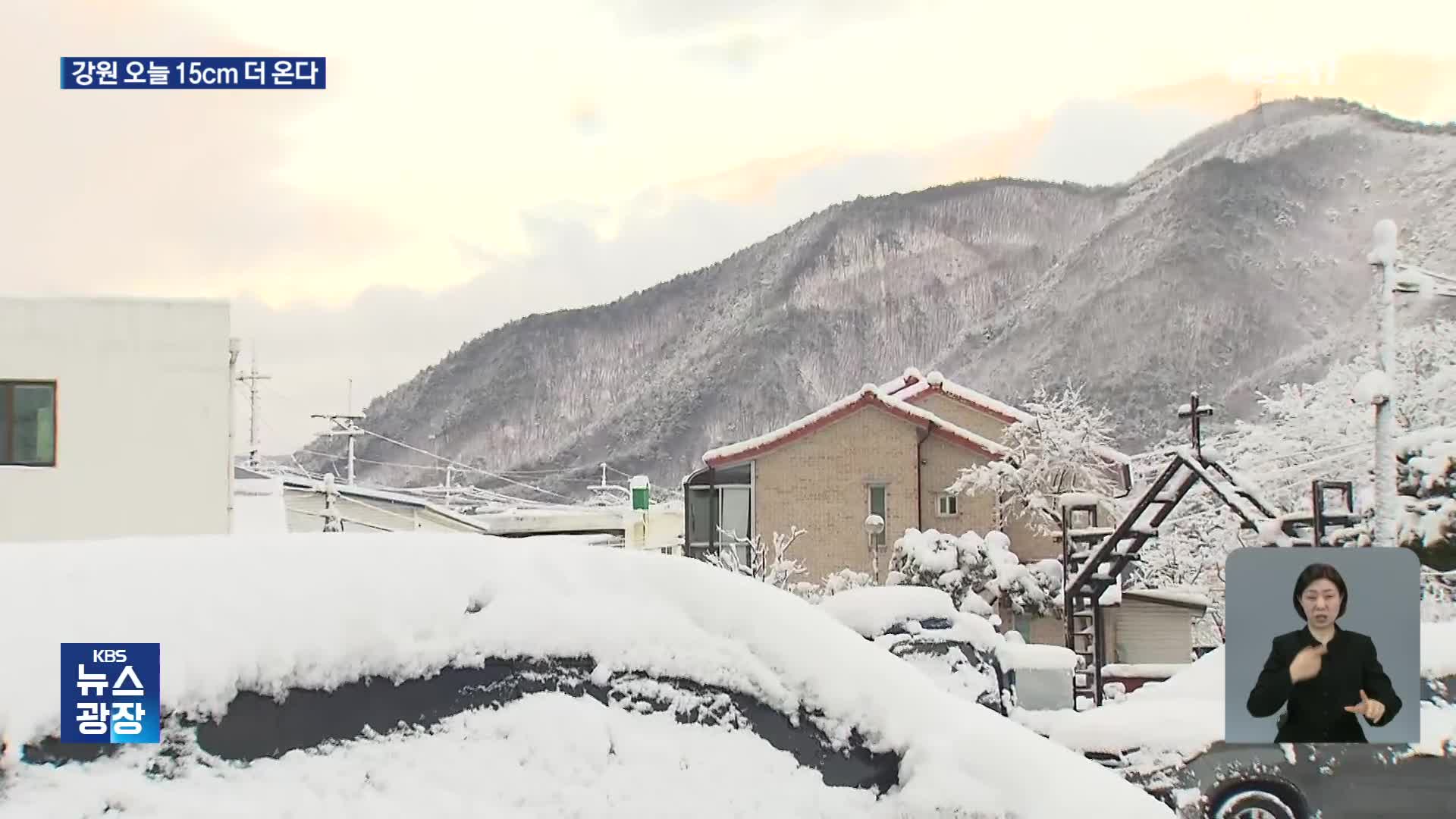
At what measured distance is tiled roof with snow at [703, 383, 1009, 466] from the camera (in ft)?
36.0

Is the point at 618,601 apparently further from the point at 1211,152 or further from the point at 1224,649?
the point at 1211,152

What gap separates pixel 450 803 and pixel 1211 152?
12.1 meters

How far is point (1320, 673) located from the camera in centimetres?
429

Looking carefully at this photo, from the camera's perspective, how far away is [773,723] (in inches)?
101

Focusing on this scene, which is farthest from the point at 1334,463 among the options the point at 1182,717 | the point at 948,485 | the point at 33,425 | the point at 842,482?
the point at 33,425

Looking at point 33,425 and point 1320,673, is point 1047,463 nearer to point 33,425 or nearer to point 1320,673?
point 1320,673

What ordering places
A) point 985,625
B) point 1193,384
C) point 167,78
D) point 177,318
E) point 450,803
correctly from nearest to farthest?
point 450,803 → point 167,78 → point 985,625 → point 177,318 → point 1193,384

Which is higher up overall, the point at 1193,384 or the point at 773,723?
the point at 1193,384

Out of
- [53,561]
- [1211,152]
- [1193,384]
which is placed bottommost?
[53,561]

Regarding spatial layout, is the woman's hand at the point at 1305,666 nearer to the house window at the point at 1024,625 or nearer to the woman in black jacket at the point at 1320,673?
the woman in black jacket at the point at 1320,673

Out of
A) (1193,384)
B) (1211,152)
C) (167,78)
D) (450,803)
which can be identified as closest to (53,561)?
(450,803)

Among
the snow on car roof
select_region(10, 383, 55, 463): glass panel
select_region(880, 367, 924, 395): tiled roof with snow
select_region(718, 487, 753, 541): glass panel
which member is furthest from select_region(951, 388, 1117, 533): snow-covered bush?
select_region(10, 383, 55, 463): glass panel

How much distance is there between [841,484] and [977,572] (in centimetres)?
157

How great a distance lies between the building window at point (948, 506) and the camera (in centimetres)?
1067
